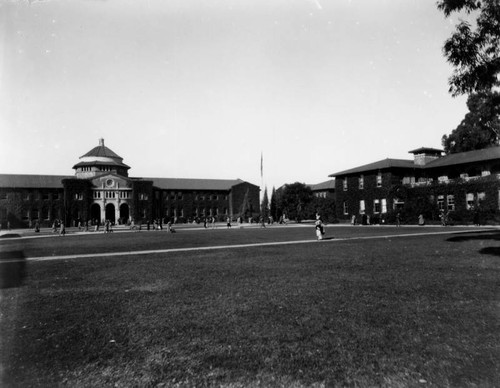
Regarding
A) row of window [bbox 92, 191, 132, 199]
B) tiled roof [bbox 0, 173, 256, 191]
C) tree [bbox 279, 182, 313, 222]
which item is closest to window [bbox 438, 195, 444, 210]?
tree [bbox 279, 182, 313, 222]

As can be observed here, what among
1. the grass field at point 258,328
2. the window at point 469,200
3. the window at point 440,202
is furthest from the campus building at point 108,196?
the grass field at point 258,328

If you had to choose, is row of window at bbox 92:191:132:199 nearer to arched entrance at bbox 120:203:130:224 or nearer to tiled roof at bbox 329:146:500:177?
arched entrance at bbox 120:203:130:224

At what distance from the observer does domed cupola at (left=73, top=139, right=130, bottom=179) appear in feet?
238

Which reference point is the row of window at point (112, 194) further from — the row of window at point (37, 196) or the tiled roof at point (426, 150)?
the tiled roof at point (426, 150)

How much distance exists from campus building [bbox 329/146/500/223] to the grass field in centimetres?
3444

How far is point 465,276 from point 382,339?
219 inches

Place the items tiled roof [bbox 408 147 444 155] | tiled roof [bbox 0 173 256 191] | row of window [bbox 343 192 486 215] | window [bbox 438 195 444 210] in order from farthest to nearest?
tiled roof [bbox 0 173 256 191] < tiled roof [bbox 408 147 444 155] < window [bbox 438 195 444 210] < row of window [bbox 343 192 486 215]

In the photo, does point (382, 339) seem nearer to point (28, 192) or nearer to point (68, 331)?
point (68, 331)

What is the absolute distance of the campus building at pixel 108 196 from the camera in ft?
215

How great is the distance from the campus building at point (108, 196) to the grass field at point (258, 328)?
5689 cm

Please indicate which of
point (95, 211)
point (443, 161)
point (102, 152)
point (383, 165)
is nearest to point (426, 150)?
point (443, 161)

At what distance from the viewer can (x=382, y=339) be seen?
562 cm

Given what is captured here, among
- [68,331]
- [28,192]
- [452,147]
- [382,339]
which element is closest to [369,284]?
[382,339]

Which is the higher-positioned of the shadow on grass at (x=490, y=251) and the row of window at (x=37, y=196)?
the row of window at (x=37, y=196)
